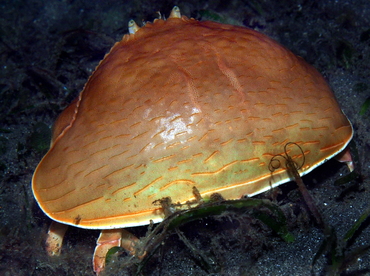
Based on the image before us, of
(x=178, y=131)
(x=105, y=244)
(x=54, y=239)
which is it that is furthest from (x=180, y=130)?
(x=54, y=239)

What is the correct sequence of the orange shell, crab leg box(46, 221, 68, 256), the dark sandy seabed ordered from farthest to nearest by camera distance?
1. crab leg box(46, 221, 68, 256)
2. the dark sandy seabed
3. the orange shell

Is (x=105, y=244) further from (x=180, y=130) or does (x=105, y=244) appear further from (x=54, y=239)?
(x=180, y=130)

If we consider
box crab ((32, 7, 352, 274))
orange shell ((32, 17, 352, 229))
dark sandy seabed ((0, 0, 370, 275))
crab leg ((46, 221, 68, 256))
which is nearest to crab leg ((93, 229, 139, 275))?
box crab ((32, 7, 352, 274))

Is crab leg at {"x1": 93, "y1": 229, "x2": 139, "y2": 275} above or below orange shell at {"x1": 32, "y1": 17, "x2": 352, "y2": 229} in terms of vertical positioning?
below

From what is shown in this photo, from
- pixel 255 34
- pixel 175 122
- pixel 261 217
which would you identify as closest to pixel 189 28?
pixel 255 34

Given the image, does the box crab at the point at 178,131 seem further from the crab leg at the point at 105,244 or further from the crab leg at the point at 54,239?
the crab leg at the point at 54,239

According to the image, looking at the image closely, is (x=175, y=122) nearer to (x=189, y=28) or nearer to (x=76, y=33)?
(x=189, y=28)

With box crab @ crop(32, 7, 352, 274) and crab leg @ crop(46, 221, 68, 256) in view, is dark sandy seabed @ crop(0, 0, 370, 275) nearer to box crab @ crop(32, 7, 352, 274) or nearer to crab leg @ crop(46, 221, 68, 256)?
crab leg @ crop(46, 221, 68, 256)
